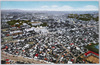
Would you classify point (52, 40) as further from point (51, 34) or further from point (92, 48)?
point (92, 48)

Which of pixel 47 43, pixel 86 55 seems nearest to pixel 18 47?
pixel 47 43

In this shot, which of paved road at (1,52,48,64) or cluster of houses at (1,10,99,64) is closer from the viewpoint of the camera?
paved road at (1,52,48,64)

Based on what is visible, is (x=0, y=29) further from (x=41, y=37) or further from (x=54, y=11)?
(x=54, y=11)

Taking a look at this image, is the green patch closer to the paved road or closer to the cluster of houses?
the cluster of houses

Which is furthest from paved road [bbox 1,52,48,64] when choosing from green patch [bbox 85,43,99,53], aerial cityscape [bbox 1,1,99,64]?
green patch [bbox 85,43,99,53]

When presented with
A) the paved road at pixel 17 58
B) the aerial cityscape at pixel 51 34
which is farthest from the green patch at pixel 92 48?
the paved road at pixel 17 58

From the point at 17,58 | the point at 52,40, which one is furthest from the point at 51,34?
the point at 17,58

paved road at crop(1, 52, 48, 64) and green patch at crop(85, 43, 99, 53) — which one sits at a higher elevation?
green patch at crop(85, 43, 99, 53)

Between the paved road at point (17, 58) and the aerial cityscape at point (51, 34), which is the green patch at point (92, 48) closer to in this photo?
the aerial cityscape at point (51, 34)
